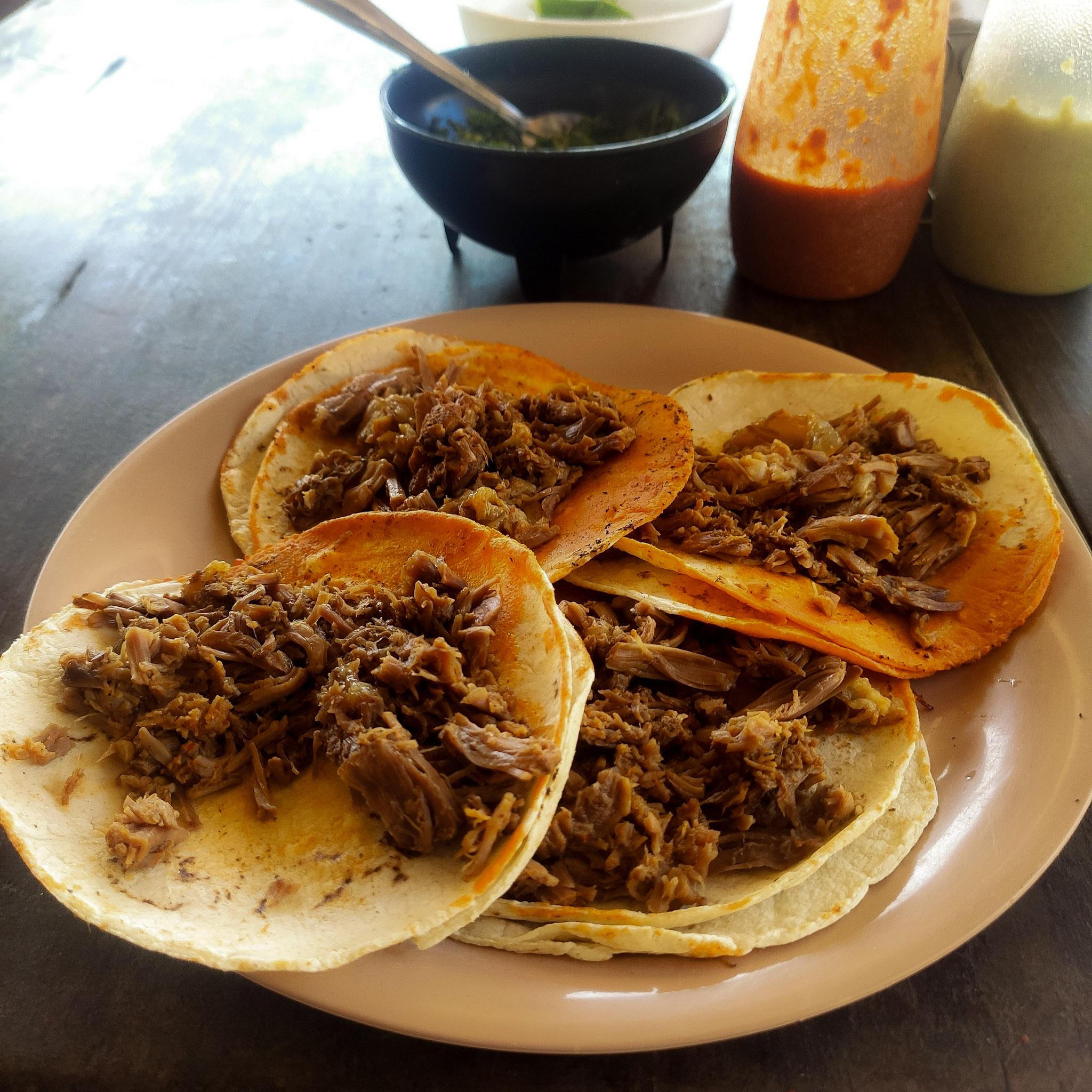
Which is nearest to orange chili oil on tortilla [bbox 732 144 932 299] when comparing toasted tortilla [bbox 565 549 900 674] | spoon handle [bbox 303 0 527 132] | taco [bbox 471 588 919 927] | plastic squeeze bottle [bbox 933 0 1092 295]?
plastic squeeze bottle [bbox 933 0 1092 295]

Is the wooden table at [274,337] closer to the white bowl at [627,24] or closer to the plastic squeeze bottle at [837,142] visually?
the plastic squeeze bottle at [837,142]

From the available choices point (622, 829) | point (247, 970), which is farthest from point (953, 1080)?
point (247, 970)

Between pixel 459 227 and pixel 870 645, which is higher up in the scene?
pixel 459 227

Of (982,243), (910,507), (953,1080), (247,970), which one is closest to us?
(247,970)

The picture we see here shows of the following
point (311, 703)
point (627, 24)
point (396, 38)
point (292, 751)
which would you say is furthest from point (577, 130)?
point (292, 751)

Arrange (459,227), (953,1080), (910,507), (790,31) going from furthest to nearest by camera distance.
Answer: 1. (459,227)
2. (790,31)
3. (910,507)
4. (953,1080)

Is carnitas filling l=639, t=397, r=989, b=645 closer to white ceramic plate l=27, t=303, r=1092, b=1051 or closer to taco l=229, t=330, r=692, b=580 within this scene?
taco l=229, t=330, r=692, b=580

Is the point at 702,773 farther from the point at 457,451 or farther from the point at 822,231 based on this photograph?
the point at 822,231

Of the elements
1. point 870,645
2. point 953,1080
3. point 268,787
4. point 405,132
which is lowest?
point 953,1080

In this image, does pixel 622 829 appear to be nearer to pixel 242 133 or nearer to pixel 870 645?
pixel 870 645
